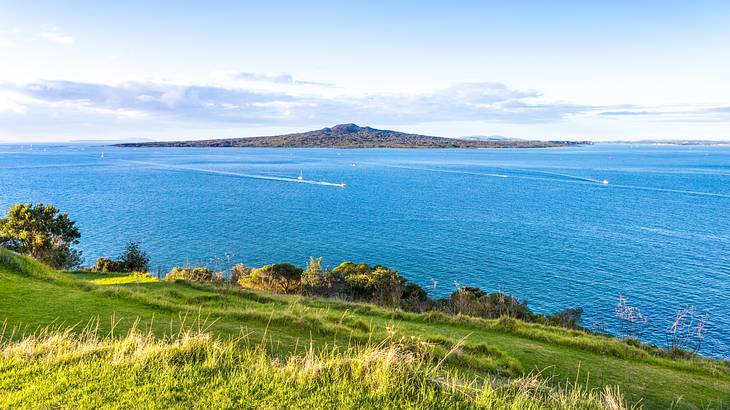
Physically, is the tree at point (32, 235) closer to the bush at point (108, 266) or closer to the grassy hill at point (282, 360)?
the bush at point (108, 266)

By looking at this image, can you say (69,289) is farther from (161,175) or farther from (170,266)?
(161,175)

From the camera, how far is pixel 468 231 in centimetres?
5872

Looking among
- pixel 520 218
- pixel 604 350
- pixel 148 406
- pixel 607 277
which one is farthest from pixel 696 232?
pixel 148 406

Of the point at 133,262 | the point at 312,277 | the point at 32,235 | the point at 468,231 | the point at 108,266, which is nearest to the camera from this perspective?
the point at 312,277

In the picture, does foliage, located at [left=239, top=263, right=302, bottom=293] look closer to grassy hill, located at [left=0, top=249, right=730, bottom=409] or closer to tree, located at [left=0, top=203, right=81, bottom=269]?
grassy hill, located at [left=0, top=249, right=730, bottom=409]

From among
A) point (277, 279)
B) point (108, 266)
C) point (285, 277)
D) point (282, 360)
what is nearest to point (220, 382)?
point (282, 360)

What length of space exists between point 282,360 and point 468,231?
5221 centimetres

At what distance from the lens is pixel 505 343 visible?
1512 centimetres

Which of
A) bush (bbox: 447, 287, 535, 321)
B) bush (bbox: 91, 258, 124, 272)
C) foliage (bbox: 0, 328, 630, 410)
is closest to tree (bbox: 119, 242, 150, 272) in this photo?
bush (bbox: 91, 258, 124, 272)

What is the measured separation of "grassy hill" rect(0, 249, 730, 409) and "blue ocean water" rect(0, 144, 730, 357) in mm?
19008

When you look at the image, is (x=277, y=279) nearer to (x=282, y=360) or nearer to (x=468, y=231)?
(x=282, y=360)

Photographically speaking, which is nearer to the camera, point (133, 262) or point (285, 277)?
point (285, 277)

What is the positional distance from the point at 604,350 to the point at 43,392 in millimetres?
16531

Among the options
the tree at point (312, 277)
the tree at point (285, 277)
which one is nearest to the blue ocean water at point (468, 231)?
the tree at point (312, 277)
